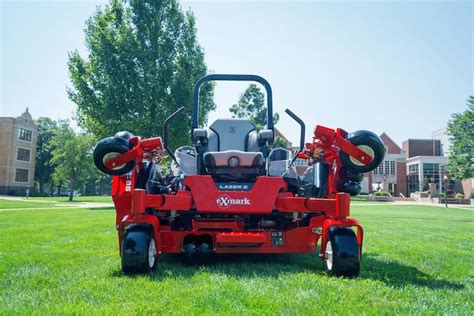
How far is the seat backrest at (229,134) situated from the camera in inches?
245

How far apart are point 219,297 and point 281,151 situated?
9.85ft

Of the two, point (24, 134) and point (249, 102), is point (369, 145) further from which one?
point (24, 134)

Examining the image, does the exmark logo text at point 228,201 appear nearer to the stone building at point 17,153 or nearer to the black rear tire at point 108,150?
the black rear tire at point 108,150

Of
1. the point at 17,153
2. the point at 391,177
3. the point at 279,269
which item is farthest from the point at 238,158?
the point at 391,177

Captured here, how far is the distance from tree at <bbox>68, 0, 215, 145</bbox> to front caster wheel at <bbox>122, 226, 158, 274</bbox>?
Result: 21.6 m

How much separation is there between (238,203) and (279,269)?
3.06 ft

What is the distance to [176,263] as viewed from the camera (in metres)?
5.45

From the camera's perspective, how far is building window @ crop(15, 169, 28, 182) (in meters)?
63.5

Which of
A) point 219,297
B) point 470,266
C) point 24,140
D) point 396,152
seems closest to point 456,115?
point 396,152

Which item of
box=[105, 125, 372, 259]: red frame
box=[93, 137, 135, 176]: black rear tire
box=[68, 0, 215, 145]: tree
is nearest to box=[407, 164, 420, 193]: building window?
box=[68, 0, 215, 145]: tree

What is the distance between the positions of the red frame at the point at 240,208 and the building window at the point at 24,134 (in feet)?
221

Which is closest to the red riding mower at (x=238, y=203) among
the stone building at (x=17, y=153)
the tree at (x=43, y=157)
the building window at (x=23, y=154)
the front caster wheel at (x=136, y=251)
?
the front caster wheel at (x=136, y=251)

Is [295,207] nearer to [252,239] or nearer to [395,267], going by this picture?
[252,239]

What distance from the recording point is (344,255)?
441 cm
